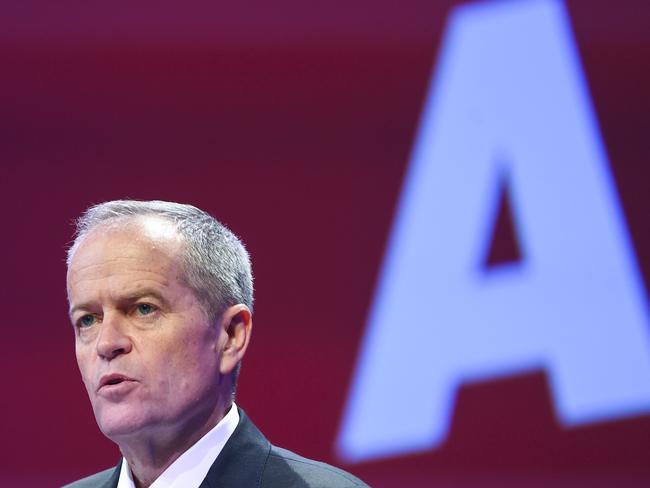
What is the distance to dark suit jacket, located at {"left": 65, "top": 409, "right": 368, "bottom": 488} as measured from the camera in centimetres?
165

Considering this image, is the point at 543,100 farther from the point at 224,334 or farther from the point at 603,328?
the point at 224,334

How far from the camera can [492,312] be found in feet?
10.1

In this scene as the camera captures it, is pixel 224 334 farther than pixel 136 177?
No

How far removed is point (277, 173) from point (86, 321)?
1613mm

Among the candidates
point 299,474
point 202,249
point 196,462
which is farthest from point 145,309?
point 299,474

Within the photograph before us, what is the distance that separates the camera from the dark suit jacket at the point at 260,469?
5.42 feet

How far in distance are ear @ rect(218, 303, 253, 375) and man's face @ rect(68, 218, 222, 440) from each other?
2 centimetres

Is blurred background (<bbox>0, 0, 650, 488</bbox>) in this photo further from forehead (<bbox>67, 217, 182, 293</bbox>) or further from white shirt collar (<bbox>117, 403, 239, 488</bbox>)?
forehead (<bbox>67, 217, 182, 293</bbox>)

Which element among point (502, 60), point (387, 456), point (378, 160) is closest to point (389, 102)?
point (378, 160)

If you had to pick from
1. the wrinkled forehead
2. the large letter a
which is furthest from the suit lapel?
the large letter a

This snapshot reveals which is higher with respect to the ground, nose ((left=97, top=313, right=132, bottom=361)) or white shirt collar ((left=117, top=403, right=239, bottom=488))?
nose ((left=97, top=313, right=132, bottom=361))

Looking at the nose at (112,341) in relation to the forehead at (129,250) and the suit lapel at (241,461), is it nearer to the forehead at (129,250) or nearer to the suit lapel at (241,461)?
the forehead at (129,250)

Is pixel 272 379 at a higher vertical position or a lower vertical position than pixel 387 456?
higher

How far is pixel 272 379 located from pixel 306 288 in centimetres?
31
